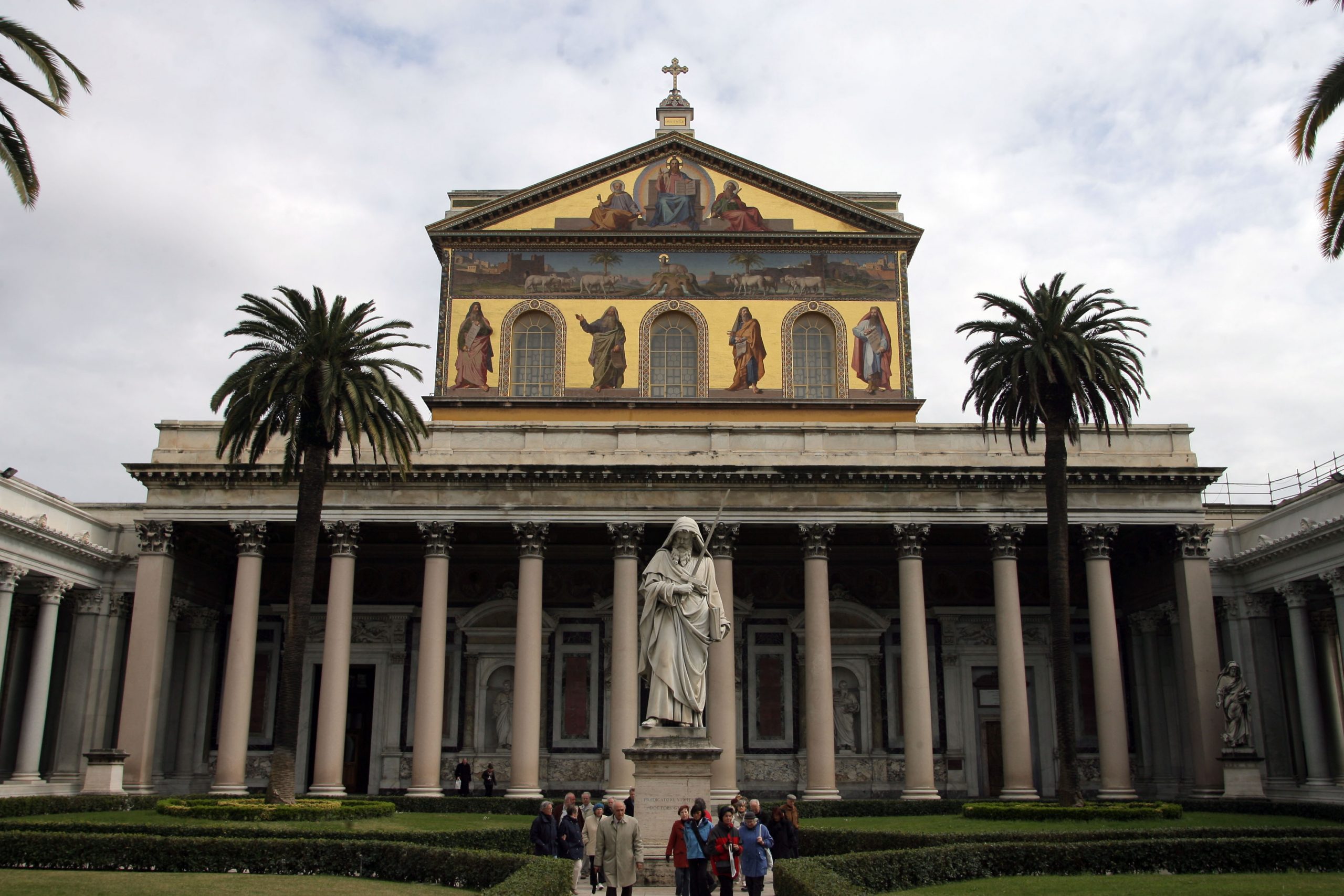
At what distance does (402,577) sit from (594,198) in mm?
14686

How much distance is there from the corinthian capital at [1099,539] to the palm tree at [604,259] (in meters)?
17.9

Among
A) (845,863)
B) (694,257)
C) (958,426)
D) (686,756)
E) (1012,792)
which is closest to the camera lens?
(845,863)

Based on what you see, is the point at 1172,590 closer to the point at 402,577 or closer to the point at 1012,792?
the point at 1012,792

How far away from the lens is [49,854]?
60.5 feet

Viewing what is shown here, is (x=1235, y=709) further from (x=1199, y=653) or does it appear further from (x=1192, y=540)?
(x=1192, y=540)

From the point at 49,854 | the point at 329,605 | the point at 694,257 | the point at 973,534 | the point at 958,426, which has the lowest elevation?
the point at 49,854

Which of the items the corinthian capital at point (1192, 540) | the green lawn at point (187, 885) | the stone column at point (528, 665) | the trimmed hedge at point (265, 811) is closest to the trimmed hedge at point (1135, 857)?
the green lawn at point (187, 885)

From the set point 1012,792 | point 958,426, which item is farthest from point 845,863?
point 958,426

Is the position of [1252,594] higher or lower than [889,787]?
higher

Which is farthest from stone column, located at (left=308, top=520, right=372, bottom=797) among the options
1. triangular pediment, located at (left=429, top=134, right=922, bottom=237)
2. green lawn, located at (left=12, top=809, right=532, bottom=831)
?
triangular pediment, located at (left=429, top=134, right=922, bottom=237)

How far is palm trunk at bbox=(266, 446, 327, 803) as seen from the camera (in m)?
28.0

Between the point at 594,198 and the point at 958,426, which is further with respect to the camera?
the point at 594,198

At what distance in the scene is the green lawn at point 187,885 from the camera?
14.7 meters

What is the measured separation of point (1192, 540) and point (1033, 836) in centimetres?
1569
